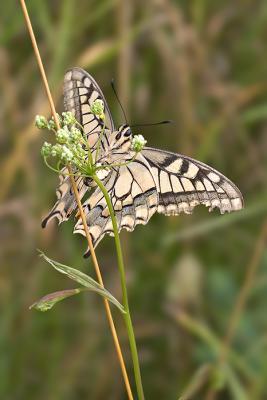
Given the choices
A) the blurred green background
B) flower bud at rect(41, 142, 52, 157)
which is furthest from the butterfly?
the blurred green background

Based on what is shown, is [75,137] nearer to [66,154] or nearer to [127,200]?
[66,154]

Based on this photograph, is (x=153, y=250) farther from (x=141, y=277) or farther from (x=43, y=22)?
(x=43, y=22)

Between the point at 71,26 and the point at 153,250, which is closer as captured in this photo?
the point at 71,26

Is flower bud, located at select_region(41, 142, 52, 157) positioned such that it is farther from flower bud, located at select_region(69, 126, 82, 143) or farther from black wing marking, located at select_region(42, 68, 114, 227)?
black wing marking, located at select_region(42, 68, 114, 227)

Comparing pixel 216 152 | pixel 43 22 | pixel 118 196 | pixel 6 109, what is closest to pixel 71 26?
pixel 43 22

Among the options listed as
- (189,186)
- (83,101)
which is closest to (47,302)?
(189,186)

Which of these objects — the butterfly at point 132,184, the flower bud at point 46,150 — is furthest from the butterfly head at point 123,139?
the flower bud at point 46,150
